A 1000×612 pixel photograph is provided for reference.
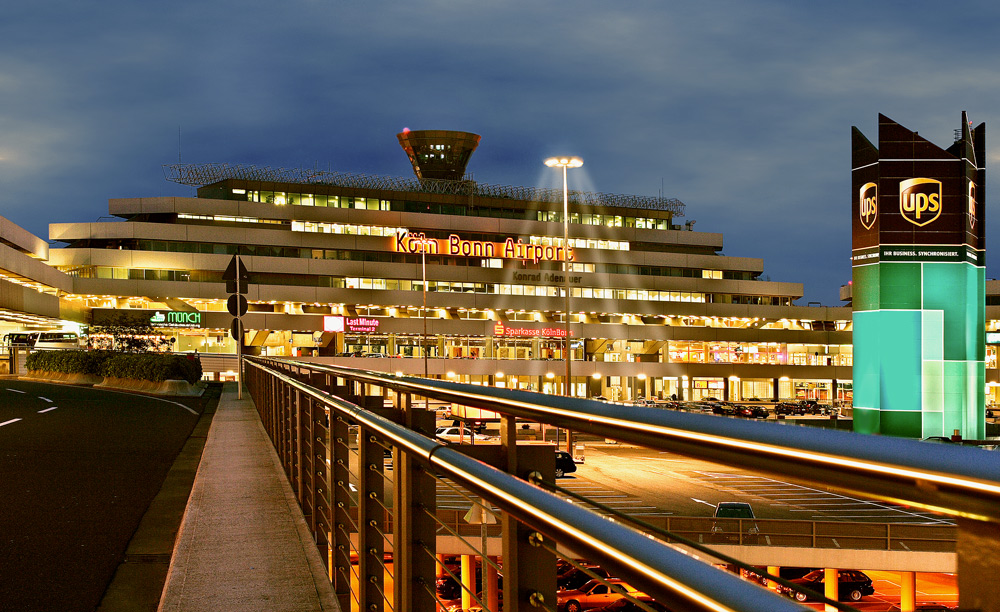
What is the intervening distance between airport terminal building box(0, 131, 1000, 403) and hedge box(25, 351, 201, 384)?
32949mm

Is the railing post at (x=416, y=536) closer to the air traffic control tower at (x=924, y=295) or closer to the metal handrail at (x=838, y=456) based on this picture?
the metal handrail at (x=838, y=456)

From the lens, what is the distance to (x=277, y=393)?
12758 mm

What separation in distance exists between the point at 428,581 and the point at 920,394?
4525 cm

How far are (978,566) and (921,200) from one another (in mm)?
48501

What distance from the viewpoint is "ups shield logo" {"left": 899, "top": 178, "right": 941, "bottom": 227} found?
147 feet

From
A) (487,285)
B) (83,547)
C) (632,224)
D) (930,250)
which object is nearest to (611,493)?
(930,250)

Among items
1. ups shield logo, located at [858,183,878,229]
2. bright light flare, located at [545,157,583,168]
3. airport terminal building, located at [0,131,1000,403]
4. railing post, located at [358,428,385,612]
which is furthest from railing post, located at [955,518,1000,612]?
airport terminal building, located at [0,131,1000,403]

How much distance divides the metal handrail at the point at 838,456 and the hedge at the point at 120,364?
112 feet

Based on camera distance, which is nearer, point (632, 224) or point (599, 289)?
point (599, 289)

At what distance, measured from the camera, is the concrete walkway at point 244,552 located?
17.9 ft

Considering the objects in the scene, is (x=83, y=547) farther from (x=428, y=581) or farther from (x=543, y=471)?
(x=543, y=471)

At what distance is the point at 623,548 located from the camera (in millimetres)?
1592

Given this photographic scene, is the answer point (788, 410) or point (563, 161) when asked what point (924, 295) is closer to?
point (563, 161)

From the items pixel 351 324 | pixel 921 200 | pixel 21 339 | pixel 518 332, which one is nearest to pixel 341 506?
pixel 921 200
